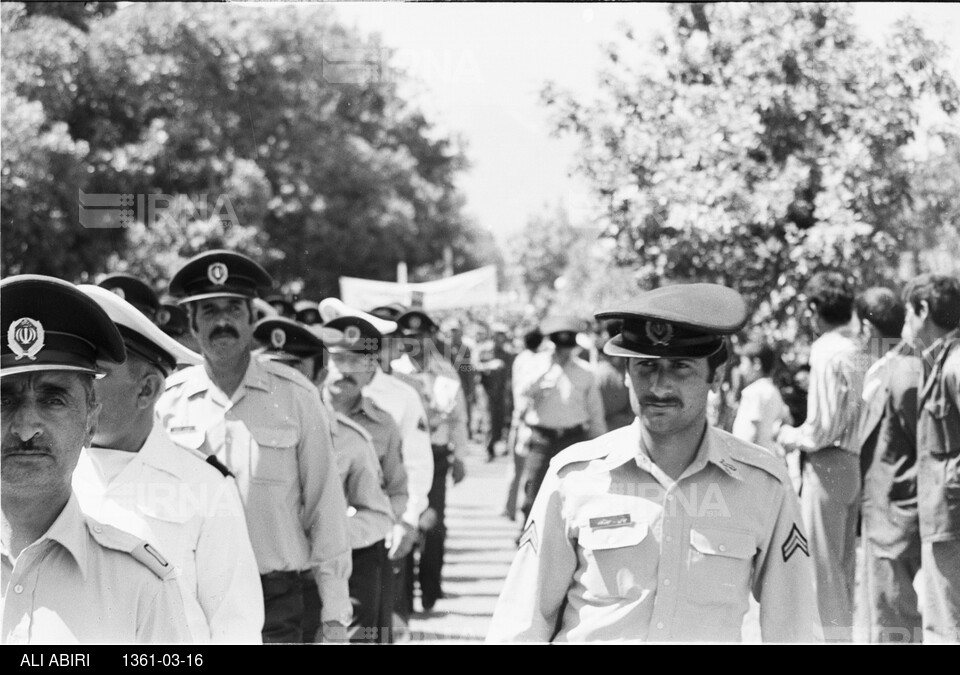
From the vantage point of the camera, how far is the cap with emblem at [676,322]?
3.04m

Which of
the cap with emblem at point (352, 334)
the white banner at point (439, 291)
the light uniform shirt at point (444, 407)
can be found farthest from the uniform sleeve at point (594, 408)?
the cap with emblem at point (352, 334)

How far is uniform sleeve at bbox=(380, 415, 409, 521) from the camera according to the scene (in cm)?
615

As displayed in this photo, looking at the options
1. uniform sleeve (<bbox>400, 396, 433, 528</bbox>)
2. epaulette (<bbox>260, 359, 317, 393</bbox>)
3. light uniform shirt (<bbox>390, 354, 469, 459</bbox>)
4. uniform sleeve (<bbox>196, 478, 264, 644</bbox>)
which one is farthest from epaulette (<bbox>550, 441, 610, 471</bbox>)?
light uniform shirt (<bbox>390, 354, 469, 459</bbox>)

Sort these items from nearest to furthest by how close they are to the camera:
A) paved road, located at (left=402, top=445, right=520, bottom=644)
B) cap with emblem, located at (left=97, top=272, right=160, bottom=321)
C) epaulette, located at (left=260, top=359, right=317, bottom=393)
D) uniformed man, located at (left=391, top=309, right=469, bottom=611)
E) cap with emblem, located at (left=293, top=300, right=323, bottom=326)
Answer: epaulette, located at (left=260, top=359, right=317, bottom=393), cap with emblem, located at (left=97, top=272, right=160, bottom=321), paved road, located at (left=402, top=445, right=520, bottom=644), cap with emblem, located at (left=293, top=300, right=323, bottom=326), uniformed man, located at (left=391, top=309, right=469, bottom=611)

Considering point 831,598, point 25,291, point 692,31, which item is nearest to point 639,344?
point 25,291

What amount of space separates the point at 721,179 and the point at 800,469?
173 centimetres

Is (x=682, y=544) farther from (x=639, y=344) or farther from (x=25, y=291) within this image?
(x=25, y=291)

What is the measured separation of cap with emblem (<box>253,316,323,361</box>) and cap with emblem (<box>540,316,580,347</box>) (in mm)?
3233

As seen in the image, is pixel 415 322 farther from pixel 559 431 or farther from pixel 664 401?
pixel 664 401

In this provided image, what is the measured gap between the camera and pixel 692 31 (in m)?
7.12

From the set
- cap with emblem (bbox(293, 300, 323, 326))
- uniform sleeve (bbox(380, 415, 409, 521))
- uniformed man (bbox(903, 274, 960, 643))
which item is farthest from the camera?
cap with emblem (bbox(293, 300, 323, 326))

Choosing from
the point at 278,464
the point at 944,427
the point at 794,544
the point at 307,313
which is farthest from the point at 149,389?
the point at 307,313

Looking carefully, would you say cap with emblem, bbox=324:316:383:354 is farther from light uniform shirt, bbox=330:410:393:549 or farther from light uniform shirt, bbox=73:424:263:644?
light uniform shirt, bbox=73:424:263:644

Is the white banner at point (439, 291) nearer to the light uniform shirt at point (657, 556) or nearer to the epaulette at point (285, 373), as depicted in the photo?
the epaulette at point (285, 373)
